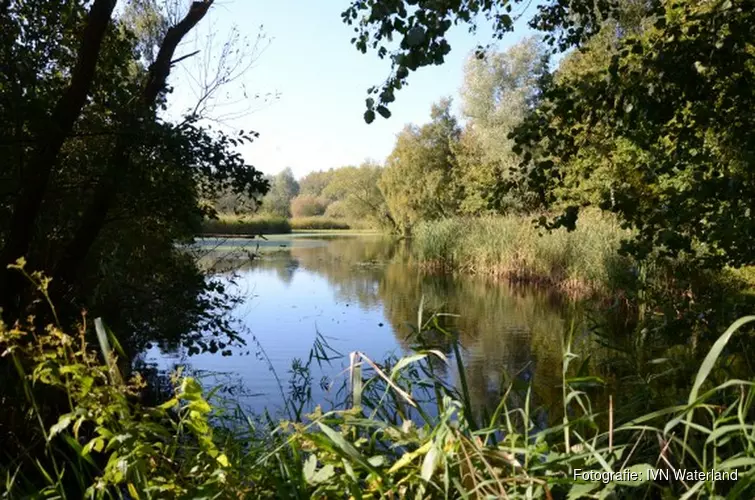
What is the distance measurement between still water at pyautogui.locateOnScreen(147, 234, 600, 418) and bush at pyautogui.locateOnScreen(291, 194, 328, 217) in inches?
1627

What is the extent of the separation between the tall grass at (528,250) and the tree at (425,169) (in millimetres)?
12194

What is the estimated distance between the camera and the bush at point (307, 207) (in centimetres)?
5722

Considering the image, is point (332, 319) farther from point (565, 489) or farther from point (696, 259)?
point (565, 489)

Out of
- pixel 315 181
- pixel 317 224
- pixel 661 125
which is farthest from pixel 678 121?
pixel 315 181

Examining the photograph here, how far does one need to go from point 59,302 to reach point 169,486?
119 inches

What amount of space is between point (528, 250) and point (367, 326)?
6.49 metres

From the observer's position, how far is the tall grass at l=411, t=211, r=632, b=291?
11.4m

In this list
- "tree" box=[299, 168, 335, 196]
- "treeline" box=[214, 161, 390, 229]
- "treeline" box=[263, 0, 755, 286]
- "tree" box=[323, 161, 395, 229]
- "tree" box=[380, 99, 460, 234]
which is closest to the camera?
"treeline" box=[263, 0, 755, 286]

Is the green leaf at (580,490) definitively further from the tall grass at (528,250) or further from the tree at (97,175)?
the tall grass at (528,250)

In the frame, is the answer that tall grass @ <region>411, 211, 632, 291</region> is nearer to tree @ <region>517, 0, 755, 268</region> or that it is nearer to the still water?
the still water

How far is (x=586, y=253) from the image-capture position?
1169 centimetres

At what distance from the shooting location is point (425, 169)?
31.6 m

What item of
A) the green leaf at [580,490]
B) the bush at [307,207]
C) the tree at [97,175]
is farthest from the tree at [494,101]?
the bush at [307,207]

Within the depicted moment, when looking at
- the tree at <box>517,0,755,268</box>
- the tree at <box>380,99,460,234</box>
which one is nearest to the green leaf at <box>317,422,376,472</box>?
the tree at <box>517,0,755,268</box>
